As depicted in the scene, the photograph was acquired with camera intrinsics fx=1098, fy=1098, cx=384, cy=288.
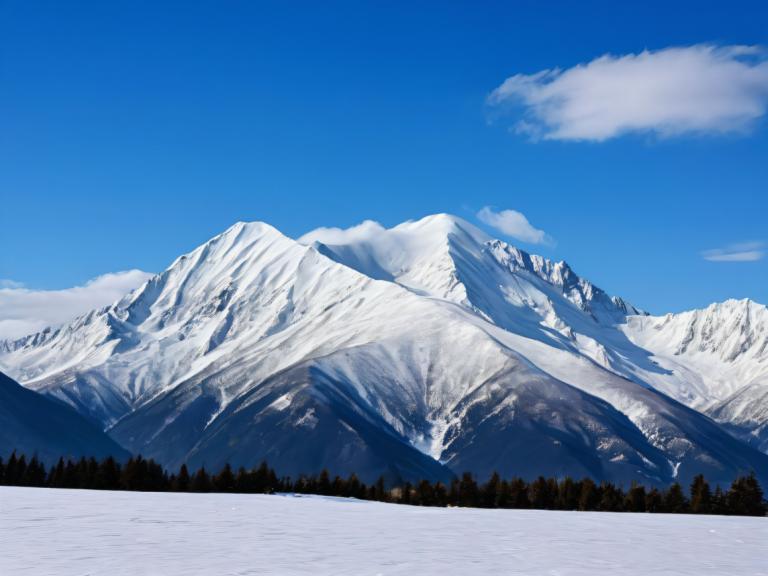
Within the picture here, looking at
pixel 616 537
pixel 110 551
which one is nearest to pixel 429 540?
pixel 616 537

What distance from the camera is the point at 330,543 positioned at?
8094 centimetres

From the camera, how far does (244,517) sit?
102m

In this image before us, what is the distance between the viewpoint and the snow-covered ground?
6731 centimetres

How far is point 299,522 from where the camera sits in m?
99.6

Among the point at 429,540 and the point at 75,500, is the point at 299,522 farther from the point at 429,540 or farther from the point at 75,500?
the point at 75,500

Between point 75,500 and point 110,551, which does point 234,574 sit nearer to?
point 110,551

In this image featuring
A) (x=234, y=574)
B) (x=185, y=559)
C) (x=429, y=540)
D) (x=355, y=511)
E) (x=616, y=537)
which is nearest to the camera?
(x=234, y=574)

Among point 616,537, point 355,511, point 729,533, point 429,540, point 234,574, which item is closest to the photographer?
point 234,574

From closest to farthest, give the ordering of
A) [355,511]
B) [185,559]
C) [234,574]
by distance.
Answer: [234,574]
[185,559]
[355,511]

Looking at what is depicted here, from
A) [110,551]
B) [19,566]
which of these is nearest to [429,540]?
[110,551]

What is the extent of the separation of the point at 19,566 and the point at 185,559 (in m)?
10.2

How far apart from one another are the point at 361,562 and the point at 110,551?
53.1ft

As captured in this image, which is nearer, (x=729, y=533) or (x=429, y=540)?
(x=429, y=540)

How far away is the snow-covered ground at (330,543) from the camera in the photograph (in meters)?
67.3
